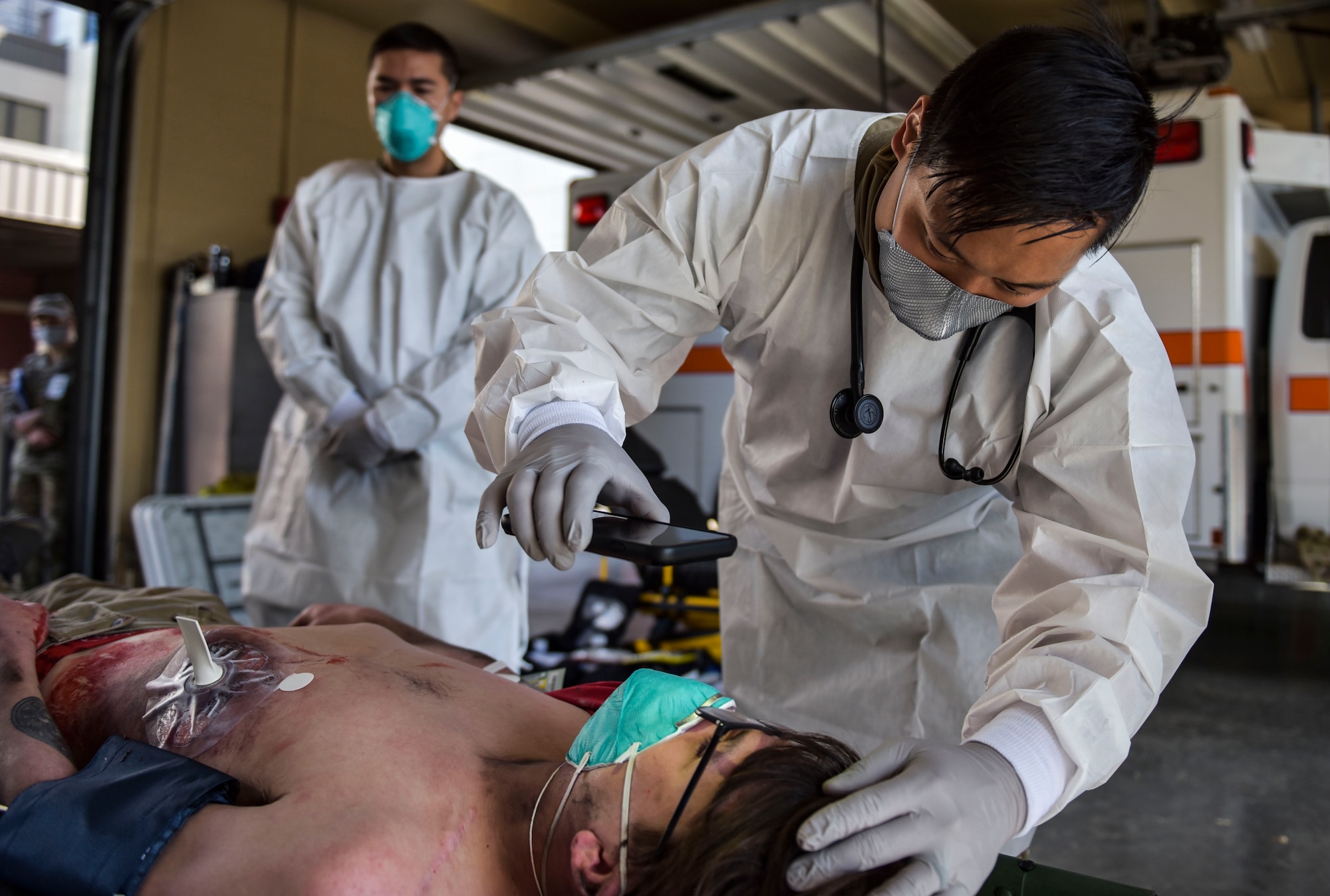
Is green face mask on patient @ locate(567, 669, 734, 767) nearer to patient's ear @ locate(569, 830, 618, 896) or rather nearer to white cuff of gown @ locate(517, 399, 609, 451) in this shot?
patient's ear @ locate(569, 830, 618, 896)

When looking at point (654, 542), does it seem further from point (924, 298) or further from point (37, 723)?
point (37, 723)

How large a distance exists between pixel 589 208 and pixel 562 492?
4.13 metres

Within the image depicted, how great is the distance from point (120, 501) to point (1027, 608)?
5.04 metres

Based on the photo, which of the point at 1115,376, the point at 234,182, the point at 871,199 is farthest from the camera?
the point at 234,182

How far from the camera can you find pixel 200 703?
4.44ft

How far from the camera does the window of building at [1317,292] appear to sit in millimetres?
4531

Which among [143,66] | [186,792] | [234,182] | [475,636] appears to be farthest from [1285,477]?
[143,66]

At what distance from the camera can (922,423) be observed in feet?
4.53

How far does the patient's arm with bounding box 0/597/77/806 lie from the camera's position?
120 centimetres

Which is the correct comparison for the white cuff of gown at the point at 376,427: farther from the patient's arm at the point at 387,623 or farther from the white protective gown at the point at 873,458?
the white protective gown at the point at 873,458

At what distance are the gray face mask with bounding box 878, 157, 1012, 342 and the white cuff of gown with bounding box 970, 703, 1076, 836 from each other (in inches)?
20.2

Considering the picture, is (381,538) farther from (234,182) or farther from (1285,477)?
(1285,477)

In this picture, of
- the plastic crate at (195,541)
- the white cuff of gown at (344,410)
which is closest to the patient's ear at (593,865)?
the white cuff of gown at (344,410)

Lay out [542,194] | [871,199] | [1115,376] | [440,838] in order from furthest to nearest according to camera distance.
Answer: [542,194]
[871,199]
[1115,376]
[440,838]
